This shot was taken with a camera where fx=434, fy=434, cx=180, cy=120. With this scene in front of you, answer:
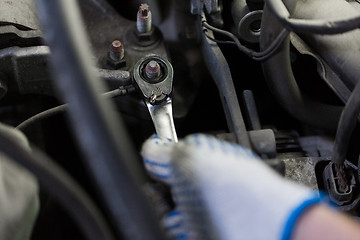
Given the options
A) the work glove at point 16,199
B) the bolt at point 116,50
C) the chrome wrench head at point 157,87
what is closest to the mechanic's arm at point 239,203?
the work glove at point 16,199

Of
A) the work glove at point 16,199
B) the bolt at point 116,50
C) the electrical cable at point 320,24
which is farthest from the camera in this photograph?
the bolt at point 116,50

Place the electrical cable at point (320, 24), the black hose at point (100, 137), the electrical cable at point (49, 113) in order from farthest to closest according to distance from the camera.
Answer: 1. the electrical cable at point (49, 113)
2. the electrical cable at point (320, 24)
3. the black hose at point (100, 137)

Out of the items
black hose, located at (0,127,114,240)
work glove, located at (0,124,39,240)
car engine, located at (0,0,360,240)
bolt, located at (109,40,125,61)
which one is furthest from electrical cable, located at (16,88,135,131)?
black hose, located at (0,127,114,240)

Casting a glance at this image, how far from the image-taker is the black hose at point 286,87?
890 millimetres

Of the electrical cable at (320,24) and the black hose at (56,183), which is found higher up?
the electrical cable at (320,24)

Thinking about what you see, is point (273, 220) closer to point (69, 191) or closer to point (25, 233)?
point (69, 191)

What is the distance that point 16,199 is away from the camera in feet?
2.00

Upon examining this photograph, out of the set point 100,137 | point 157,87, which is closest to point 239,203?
point 100,137

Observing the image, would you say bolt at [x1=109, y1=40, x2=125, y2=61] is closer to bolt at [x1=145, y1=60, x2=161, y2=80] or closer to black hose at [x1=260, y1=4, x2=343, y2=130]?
bolt at [x1=145, y1=60, x2=161, y2=80]

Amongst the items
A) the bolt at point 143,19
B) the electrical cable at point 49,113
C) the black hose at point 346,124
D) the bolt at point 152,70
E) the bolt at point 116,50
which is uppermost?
the bolt at point 143,19

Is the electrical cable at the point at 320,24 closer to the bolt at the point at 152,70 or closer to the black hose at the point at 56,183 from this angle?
the bolt at the point at 152,70

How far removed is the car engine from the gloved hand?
0.07 meters

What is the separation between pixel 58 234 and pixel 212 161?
22.4 inches

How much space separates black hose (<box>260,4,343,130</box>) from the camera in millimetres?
890
